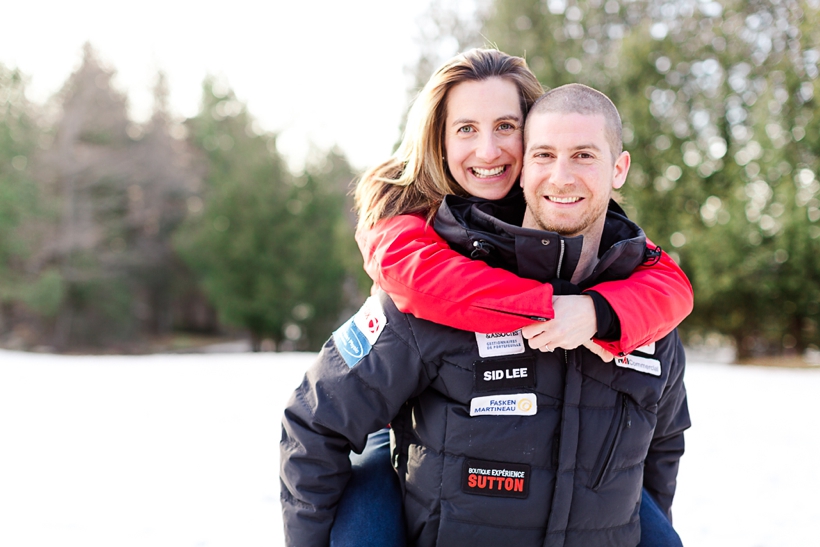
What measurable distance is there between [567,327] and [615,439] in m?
0.34

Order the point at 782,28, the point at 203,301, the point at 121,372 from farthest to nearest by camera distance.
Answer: the point at 203,301 < the point at 782,28 < the point at 121,372

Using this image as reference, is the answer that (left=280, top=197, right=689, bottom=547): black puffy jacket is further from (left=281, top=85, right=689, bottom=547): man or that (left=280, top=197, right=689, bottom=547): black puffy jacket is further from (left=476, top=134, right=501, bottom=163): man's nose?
(left=476, top=134, right=501, bottom=163): man's nose

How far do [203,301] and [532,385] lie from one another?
3054cm

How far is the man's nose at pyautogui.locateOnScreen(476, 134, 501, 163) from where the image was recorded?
2.05m

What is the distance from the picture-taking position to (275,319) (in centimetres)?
2266

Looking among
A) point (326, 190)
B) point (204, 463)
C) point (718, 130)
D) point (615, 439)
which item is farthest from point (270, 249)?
point (615, 439)

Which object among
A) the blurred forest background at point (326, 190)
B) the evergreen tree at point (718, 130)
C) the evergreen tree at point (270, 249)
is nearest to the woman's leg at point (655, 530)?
the blurred forest background at point (326, 190)

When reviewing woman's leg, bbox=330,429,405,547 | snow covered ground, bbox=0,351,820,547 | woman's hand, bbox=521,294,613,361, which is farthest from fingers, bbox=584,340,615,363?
snow covered ground, bbox=0,351,820,547

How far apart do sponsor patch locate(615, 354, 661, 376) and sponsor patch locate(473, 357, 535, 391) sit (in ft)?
0.79

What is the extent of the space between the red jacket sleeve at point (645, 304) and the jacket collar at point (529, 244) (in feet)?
0.25

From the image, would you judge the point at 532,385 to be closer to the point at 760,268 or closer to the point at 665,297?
the point at 665,297

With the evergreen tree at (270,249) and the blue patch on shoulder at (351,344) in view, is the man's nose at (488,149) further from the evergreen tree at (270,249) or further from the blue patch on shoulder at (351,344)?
the evergreen tree at (270,249)

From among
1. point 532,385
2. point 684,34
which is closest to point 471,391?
point 532,385

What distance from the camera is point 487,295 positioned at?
1.56 m
